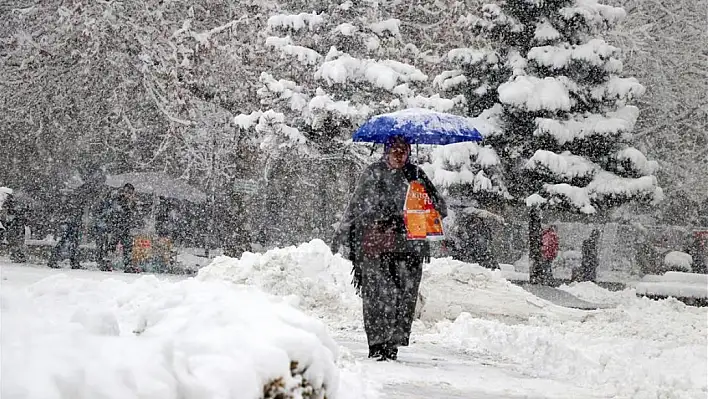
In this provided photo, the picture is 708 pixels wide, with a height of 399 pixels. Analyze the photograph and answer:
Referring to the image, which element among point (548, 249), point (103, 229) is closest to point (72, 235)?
point (103, 229)

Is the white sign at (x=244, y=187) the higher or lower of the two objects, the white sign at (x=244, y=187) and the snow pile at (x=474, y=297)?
the higher

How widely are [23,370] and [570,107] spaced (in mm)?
20149

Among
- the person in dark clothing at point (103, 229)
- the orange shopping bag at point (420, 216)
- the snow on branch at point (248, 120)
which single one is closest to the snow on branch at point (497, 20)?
the snow on branch at point (248, 120)

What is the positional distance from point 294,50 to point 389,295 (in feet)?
49.1

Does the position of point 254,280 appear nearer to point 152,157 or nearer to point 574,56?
point 574,56

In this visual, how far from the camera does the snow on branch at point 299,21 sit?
22547 mm

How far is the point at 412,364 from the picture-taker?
830 cm

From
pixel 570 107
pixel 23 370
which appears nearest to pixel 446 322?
pixel 23 370

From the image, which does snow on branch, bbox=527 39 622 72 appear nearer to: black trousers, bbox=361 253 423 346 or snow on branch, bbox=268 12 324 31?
snow on branch, bbox=268 12 324 31

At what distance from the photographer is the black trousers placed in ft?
27.1

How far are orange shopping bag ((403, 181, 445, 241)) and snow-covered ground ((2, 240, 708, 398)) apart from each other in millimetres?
1185

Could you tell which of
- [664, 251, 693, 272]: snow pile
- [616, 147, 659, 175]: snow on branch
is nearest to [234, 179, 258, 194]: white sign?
[616, 147, 659, 175]: snow on branch

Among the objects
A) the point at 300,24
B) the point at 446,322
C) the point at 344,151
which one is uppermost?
the point at 300,24

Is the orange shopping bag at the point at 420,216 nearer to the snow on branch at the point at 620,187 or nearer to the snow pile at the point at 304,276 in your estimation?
the snow pile at the point at 304,276
